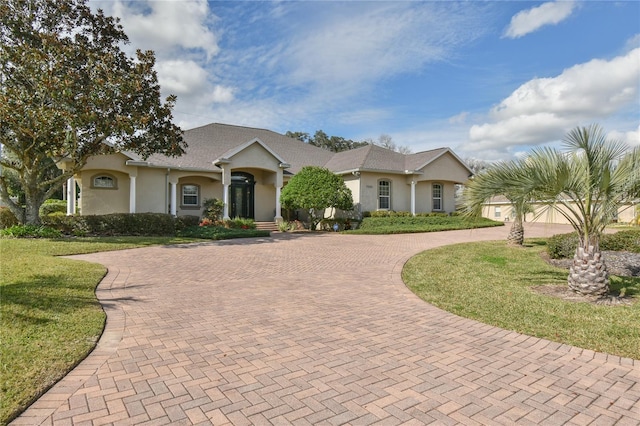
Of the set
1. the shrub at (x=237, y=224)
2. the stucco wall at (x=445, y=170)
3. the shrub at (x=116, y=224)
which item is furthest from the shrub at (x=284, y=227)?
the stucco wall at (x=445, y=170)

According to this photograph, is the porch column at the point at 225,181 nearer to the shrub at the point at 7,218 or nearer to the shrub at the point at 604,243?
the shrub at the point at 7,218

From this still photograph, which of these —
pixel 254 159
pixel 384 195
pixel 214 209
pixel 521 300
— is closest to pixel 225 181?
pixel 214 209

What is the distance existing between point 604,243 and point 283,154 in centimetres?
1952

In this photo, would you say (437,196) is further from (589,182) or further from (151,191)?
(589,182)

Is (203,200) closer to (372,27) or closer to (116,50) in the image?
(116,50)

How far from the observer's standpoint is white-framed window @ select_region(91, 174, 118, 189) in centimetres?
1917

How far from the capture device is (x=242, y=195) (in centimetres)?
2348

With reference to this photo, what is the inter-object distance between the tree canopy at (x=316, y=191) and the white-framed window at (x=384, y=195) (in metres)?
4.12

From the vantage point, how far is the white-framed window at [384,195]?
80.1 ft

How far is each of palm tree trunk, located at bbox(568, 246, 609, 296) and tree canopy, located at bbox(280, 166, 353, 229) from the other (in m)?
13.7

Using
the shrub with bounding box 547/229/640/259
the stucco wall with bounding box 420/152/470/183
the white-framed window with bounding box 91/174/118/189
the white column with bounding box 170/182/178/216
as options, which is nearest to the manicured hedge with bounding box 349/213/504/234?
the stucco wall with bounding box 420/152/470/183

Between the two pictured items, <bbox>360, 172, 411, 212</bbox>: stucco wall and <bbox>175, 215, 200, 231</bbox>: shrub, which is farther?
<bbox>360, 172, 411, 212</bbox>: stucco wall

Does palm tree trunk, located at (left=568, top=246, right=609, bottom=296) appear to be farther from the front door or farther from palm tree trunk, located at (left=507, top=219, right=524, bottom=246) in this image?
the front door

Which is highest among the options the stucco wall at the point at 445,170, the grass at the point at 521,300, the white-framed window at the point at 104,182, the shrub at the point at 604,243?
the stucco wall at the point at 445,170
